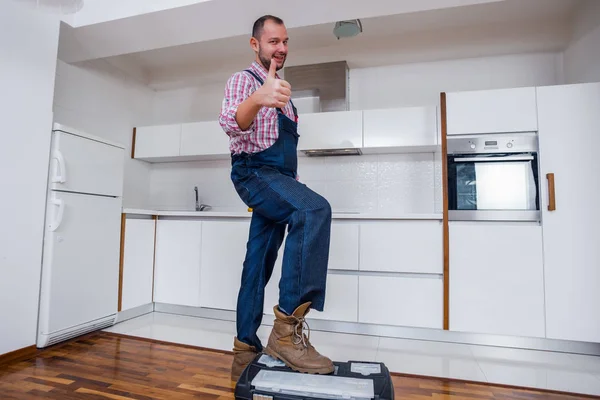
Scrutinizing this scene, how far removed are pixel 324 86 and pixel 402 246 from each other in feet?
5.05

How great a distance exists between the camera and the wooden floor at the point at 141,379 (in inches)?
56.7

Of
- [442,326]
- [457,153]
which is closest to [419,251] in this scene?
[442,326]

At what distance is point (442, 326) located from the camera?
2.27m

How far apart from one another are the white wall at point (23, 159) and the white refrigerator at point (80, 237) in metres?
0.05

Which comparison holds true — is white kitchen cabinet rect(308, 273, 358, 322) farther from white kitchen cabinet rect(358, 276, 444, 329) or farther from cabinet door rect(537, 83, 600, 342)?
cabinet door rect(537, 83, 600, 342)

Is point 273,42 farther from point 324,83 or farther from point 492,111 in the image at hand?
point 324,83

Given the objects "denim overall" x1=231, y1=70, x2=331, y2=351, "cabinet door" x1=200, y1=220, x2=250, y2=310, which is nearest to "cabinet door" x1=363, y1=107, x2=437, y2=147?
"cabinet door" x1=200, y1=220, x2=250, y2=310

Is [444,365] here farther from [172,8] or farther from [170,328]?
[172,8]

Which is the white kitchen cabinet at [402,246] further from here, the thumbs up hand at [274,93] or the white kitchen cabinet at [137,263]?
the white kitchen cabinet at [137,263]

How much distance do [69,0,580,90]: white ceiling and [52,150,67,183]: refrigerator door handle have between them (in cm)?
158

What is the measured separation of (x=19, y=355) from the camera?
1.84 metres

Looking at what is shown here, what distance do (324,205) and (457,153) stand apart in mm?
1431

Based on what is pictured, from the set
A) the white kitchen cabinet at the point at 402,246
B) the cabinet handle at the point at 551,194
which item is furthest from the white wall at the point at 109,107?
the cabinet handle at the point at 551,194

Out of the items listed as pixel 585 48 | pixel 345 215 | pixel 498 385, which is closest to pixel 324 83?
pixel 345 215
